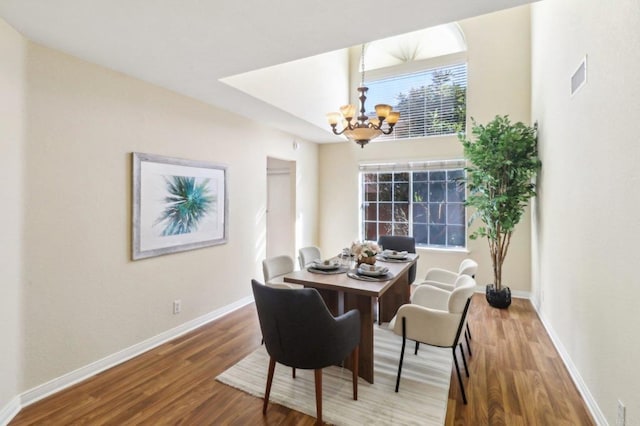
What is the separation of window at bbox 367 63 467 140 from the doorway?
183 cm

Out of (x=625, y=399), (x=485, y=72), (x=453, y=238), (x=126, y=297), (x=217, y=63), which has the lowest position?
(x=625, y=399)

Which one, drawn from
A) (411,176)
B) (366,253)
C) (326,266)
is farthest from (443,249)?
(326,266)

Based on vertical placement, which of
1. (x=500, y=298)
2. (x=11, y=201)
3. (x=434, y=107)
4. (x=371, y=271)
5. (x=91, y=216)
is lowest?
(x=500, y=298)

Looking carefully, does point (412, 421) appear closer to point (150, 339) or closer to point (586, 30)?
point (150, 339)

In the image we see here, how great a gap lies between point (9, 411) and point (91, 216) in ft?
4.50

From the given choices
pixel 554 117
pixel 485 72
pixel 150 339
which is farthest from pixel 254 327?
pixel 485 72

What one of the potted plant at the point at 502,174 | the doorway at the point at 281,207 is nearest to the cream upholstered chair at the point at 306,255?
the doorway at the point at 281,207

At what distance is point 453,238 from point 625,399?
11.6ft

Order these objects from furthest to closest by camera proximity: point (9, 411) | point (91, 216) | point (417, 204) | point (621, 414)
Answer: point (417, 204) → point (91, 216) → point (9, 411) → point (621, 414)

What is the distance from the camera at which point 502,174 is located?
13.0 feet

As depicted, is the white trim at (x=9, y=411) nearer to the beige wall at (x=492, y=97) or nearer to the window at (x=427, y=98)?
the beige wall at (x=492, y=97)

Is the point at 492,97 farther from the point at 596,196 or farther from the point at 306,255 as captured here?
the point at 306,255

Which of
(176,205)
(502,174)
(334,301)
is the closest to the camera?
(334,301)

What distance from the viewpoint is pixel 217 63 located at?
102 inches
